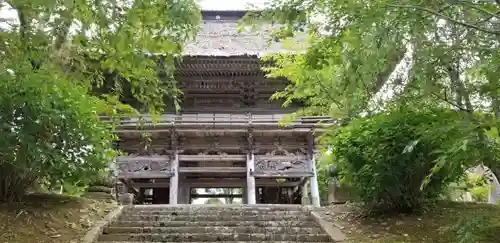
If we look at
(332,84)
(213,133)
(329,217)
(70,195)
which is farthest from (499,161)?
(213,133)

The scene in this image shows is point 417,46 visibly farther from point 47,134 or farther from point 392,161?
point 47,134

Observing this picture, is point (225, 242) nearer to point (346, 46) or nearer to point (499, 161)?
point (346, 46)

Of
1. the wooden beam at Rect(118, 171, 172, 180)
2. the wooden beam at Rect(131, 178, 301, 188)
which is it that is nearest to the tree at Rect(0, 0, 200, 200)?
the wooden beam at Rect(118, 171, 172, 180)

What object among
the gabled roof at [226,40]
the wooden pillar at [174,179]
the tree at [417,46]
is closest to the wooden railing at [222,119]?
the wooden pillar at [174,179]

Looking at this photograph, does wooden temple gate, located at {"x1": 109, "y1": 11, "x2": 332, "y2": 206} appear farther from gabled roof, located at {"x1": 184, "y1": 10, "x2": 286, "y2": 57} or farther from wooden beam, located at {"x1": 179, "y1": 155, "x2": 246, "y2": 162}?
gabled roof, located at {"x1": 184, "y1": 10, "x2": 286, "y2": 57}

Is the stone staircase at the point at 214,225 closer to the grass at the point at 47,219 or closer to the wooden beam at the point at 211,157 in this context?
the grass at the point at 47,219

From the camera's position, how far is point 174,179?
1345 cm

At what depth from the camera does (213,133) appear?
13891 millimetres

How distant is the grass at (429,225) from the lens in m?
5.43

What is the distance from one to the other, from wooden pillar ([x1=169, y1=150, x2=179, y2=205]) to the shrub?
216 inches

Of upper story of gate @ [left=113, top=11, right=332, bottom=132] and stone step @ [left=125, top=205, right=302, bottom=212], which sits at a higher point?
upper story of gate @ [left=113, top=11, right=332, bottom=132]

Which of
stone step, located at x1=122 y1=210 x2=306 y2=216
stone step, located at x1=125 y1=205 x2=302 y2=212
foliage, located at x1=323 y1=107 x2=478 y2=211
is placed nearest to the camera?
foliage, located at x1=323 y1=107 x2=478 y2=211

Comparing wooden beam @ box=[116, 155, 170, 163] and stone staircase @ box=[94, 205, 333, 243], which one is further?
wooden beam @ box=[116, 155, 170, 163]

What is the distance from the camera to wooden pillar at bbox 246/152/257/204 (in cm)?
1295
